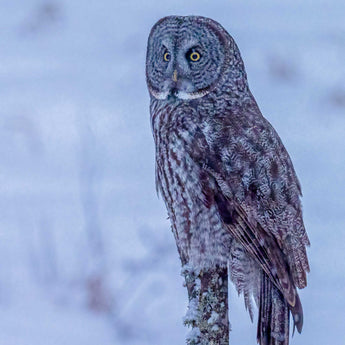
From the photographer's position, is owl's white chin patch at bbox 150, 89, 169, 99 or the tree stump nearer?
the tree stump

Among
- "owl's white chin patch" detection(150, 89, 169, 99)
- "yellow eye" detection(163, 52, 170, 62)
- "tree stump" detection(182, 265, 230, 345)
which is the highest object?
"yellow eye" detection(163, 52, 170, 62)

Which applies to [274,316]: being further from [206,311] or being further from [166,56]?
[166,56]

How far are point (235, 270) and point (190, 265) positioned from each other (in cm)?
17

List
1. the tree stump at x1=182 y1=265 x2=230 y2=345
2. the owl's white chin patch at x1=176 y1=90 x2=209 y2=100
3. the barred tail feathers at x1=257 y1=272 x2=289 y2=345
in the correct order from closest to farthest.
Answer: the tree stump at x1=182 y1=265 x2=230 y2=345 → the barred tail feathers at x1=257 y1=272 x2=289 y2=345 → the owl's white chin patch at x1=176 y1=90 x2=209 y2=100

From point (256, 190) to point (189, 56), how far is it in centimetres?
56

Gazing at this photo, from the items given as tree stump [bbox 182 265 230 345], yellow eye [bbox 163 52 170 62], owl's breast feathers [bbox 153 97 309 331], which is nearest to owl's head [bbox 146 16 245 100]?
yellow eye [bbox 163 52 170 62]

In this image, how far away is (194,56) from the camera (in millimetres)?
2559

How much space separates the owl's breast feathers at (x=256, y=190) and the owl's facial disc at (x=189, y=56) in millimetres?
197

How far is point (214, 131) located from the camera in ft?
7.79

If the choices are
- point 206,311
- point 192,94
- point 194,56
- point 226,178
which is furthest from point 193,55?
point 206,311

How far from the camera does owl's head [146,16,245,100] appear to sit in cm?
252

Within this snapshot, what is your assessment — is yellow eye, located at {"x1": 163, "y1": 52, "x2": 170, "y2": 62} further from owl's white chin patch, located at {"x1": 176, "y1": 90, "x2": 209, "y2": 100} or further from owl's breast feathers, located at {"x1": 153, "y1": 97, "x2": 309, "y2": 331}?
owl's breast feathers, located at {"x1": 153, "y1": 97, "x2": 309, "y2": 331}

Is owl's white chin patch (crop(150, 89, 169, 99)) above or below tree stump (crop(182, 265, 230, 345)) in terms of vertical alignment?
above

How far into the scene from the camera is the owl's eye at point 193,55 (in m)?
2.55
